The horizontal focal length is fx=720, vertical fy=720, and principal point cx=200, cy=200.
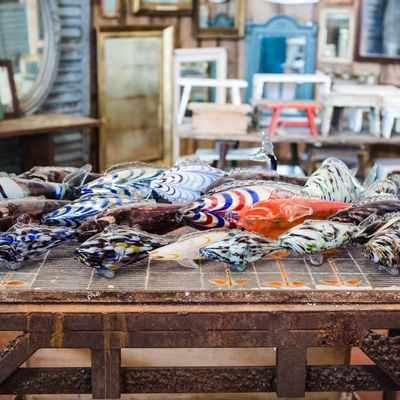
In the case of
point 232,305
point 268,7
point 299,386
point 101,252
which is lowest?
point 299,386

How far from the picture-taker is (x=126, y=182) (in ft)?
8.14

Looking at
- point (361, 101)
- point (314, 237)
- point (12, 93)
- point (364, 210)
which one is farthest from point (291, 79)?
point (314, 237)

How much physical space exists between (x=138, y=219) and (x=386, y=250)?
73 centimetres

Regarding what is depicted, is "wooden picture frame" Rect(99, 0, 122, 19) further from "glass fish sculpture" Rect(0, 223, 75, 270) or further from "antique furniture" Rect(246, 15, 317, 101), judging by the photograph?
"glass fish sculpture" Rect(0, 223, 75, 270)

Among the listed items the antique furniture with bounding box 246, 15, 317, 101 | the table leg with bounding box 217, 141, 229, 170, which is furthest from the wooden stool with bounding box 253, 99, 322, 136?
the antique furniture with bounding box 246, 15, 317, 101

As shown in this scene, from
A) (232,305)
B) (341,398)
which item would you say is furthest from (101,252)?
(341,398)

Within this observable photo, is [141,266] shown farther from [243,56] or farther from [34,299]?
[243,56]

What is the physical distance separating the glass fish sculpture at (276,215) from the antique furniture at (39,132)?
11.9 ft

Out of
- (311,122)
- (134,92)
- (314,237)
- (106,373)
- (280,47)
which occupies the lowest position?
(106,373)

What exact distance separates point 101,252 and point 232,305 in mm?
391

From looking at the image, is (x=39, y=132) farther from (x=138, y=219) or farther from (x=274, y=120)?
(x=138, y=219)

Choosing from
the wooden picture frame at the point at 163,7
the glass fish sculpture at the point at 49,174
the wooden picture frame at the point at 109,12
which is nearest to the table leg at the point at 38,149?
the wooden picture frame at the point at 109,12

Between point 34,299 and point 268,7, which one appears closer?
point 34,299

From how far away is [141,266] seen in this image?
2.14 metres
